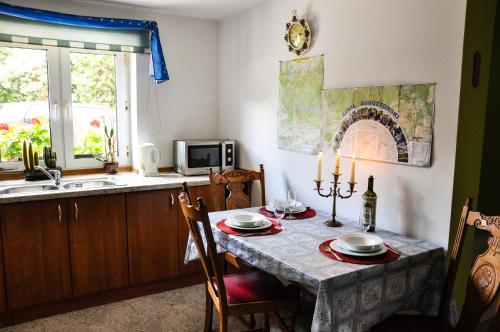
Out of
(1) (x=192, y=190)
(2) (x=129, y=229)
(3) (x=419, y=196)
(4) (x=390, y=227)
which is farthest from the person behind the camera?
(1) (x=192, y=190)

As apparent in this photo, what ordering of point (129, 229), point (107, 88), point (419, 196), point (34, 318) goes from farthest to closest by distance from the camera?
point (107, 88), point (129, 229), point (34, 318), point (419, 196)

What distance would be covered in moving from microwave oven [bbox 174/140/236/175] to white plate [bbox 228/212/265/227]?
970 mm

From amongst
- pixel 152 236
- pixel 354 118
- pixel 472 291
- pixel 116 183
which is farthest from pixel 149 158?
pixel 472 291

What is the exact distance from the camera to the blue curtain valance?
281cm

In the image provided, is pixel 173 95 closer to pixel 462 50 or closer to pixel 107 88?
pixel 107 88

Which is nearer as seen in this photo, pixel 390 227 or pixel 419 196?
pixel 419 196

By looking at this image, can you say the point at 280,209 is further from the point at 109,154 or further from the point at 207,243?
the point at 109,154

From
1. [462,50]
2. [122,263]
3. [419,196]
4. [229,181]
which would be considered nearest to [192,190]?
[229,181]

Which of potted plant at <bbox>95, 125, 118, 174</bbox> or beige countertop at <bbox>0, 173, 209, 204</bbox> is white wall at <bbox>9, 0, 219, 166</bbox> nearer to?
potted plant at <bbox>95, 125, 118, 174</bbox>

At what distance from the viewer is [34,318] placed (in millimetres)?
2682

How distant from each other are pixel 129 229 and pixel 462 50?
234 centimetres

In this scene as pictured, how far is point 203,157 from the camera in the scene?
11.0ft

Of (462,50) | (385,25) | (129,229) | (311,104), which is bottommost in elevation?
(129,229)

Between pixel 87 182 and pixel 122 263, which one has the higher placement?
pixel 87 182
